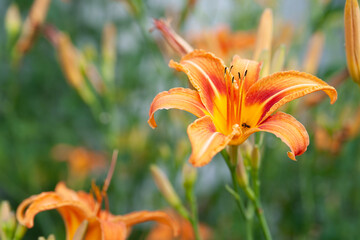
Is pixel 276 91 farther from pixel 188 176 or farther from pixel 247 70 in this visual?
pixel 188 176

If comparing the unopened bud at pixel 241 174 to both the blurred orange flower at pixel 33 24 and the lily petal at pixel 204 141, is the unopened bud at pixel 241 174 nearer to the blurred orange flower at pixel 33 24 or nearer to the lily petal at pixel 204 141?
the lily petal at pixel 204 141

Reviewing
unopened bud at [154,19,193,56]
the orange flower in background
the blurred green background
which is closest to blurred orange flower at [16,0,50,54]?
the blurred green background

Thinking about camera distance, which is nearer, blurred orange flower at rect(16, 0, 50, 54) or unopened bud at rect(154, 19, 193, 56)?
unopened bud at rect(154, 19, 193, 56)

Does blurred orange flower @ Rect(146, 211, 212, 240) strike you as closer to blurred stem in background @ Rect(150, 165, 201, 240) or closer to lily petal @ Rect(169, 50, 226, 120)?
blurred stem in background @ Rect(150, 165, 201, 240)

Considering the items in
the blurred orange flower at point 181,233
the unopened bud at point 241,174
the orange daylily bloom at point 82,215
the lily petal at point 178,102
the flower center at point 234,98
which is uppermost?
the blurred orange flower at point 181,233

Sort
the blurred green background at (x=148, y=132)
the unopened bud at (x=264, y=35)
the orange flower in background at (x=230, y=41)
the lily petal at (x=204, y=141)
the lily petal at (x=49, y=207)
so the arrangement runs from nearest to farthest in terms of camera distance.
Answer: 1. the lily petal at (x=204, y=141)
2. the lily petal at (x=49, y=207)
3. the unopened bud at (x=264, y=35)
4. the blurred green background at (x=148, y=132)
5. the orange flower in background at (x=230, y=41)

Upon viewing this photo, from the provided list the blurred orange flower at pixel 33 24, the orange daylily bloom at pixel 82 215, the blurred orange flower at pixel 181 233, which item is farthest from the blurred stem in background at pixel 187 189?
the blurred orange flower at pixel 33 24
